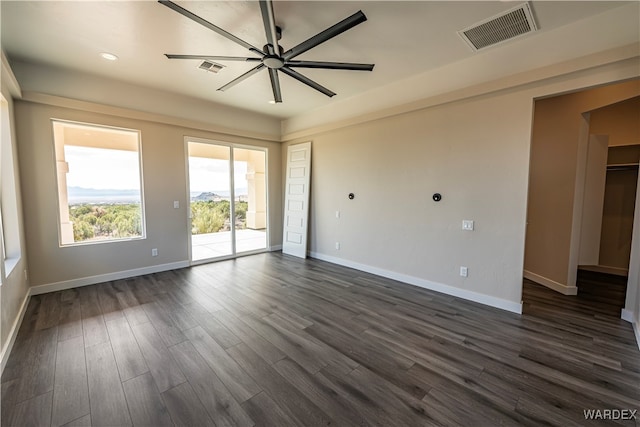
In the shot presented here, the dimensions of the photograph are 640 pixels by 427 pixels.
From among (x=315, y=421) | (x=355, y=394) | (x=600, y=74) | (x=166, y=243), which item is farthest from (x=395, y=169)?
(x=166, y=243)

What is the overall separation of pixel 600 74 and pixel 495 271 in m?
2.25

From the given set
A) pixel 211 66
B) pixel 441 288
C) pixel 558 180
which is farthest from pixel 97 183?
pixel 558 180

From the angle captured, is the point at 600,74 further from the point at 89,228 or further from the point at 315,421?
the point at 89,228

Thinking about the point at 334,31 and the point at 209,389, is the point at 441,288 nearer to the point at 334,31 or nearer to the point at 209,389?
the point at 209,389

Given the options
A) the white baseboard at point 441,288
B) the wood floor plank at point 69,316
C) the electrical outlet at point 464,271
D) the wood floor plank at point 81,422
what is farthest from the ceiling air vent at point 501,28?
the wood floor plank at point 69,316

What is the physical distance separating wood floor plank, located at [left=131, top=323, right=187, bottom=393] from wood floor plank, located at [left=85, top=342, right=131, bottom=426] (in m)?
0.21

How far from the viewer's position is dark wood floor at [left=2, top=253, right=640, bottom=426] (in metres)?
1.68

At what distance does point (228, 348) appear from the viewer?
2.34m

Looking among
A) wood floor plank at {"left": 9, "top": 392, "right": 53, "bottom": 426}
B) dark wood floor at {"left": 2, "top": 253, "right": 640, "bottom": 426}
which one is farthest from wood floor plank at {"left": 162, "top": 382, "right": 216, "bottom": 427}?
wood floor plank at {"left": 9, "top": 392, "right": 53, "bottom": 426}

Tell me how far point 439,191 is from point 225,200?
13.2ft

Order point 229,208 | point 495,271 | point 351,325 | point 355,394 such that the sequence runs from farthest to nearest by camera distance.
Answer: point 229,208 → point 495,271 → point 351,325 → point 355,394

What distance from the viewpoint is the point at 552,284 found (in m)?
3.86

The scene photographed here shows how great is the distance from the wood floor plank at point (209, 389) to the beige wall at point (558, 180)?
4542 millimetres

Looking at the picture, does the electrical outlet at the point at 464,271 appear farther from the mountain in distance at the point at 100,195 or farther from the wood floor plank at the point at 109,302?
the mountain in distance at the point at 100,195
